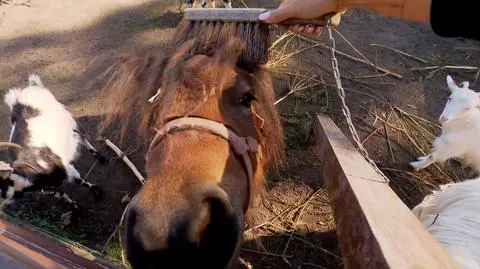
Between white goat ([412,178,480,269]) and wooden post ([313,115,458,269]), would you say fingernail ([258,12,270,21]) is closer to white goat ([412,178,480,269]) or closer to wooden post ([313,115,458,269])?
wooden post ([313,115,458,269])

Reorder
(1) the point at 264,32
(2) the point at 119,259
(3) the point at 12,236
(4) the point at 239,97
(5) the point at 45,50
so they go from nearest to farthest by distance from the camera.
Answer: (3) the point at 12,236
(4) the point at 239,97
(1) the point at 264,32
(2) the point at 119,259
(5) the point at 45,50

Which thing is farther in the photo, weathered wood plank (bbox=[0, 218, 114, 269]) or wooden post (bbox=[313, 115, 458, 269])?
weathered wood plank (bbox=[0, 218, 114, 269])

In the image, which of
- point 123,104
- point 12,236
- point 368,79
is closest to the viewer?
point 12,236

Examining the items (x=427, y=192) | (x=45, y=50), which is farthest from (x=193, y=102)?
(x=45, y=50)

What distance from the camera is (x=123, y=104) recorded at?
2.46m

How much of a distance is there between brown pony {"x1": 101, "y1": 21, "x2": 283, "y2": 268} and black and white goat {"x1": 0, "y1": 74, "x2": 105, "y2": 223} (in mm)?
1712

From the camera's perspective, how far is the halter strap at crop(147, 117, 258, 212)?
200 centimetres

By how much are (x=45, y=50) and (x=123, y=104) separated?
3.96 m

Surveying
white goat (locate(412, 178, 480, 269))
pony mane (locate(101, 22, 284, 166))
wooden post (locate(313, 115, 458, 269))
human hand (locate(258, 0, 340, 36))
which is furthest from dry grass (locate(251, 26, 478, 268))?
human hand (locate(258, 0, 340, 36))

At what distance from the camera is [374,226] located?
1418 millimetres

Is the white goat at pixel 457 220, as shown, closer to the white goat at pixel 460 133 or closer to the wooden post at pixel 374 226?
the wooden post at pixel 374 226

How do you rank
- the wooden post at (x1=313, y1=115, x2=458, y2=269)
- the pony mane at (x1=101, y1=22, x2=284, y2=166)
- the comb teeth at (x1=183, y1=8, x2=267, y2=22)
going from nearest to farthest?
1. the wooden post at (x1=313, y1=115, x2=458, y2=269)
2. the pony mane at (x1=101, y1=22, x2=284, y2=166)
3. the comb teeth at (x1=183, y1=8, x2=267, y2=22)

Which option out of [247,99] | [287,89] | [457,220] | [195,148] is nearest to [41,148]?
[247,99]

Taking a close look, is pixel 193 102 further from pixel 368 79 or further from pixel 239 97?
pixel 368 79
